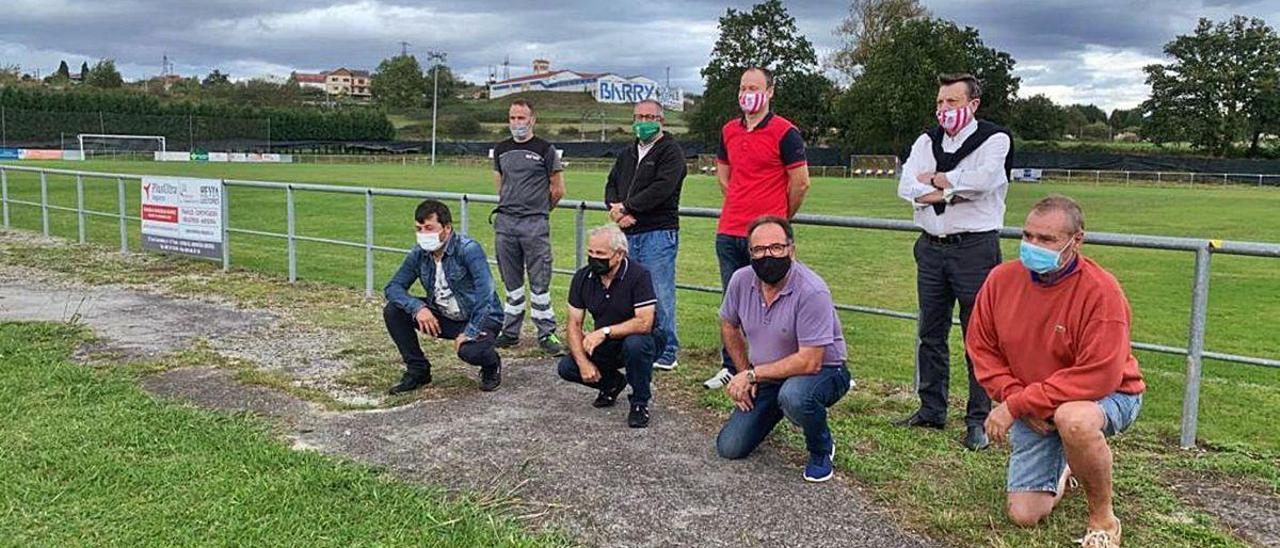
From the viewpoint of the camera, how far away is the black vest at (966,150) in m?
4.52

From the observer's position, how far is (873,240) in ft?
53.1

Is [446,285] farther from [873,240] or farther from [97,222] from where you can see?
[97,222]

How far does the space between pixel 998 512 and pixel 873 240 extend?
503 inches

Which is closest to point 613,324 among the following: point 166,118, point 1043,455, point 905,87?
point 1043,455

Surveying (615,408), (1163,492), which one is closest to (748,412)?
(615,408)

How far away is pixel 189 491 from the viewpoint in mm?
3762

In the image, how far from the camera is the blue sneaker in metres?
4.10

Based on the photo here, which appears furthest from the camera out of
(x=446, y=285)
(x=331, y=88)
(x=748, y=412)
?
(x=331, y=88)

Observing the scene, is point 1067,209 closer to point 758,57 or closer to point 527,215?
point 527,215

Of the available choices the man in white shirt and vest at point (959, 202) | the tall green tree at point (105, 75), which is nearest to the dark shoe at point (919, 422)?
the man in white shirt and vest at point (959, 202)

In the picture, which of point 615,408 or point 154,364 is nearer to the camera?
point 615,408

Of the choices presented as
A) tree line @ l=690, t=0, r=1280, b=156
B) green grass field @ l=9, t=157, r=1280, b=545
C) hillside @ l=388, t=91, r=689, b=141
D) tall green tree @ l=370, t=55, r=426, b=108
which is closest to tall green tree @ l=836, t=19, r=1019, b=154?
tree line @ l=690, t=0, r=1280, b=156

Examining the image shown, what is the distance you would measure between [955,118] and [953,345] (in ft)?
12.5

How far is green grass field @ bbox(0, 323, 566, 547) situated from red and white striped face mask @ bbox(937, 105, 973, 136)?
2.61 meters
